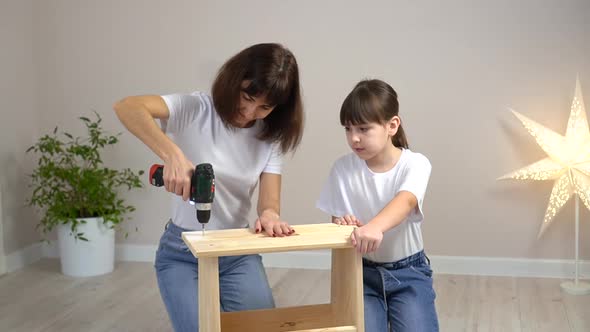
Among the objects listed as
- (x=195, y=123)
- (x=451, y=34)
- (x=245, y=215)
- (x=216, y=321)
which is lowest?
(x=216, y=321)

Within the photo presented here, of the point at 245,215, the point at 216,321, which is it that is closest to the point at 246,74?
the point at 245,215

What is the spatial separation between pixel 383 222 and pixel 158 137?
0.65m

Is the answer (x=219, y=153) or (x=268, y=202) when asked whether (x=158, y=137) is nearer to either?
(x=219, y=153)

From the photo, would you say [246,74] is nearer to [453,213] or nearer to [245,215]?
[245,215]

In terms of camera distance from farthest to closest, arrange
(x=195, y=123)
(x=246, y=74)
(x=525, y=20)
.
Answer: (x=525, y=20)
(x=195, y=123)
(x=246, y=74)

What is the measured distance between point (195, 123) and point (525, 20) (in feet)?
6.78

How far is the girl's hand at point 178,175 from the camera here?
193 cm

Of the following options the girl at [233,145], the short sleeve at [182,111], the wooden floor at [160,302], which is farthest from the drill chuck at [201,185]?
the wooden floor at [160,302]

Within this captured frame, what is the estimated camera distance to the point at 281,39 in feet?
12.9

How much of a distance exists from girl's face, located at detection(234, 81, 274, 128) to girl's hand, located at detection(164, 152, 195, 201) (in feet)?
1.00

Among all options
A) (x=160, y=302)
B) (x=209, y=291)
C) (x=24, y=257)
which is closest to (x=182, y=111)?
(x=209, y=291)

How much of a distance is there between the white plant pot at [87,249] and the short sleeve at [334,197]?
1830 mm

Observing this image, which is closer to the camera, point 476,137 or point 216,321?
point 216,321

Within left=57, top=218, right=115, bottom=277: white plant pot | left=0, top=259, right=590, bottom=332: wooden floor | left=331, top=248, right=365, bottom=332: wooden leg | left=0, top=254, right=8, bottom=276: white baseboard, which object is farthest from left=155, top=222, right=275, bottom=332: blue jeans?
left=0, top=254, right=8, bottom=276: white baseboard
